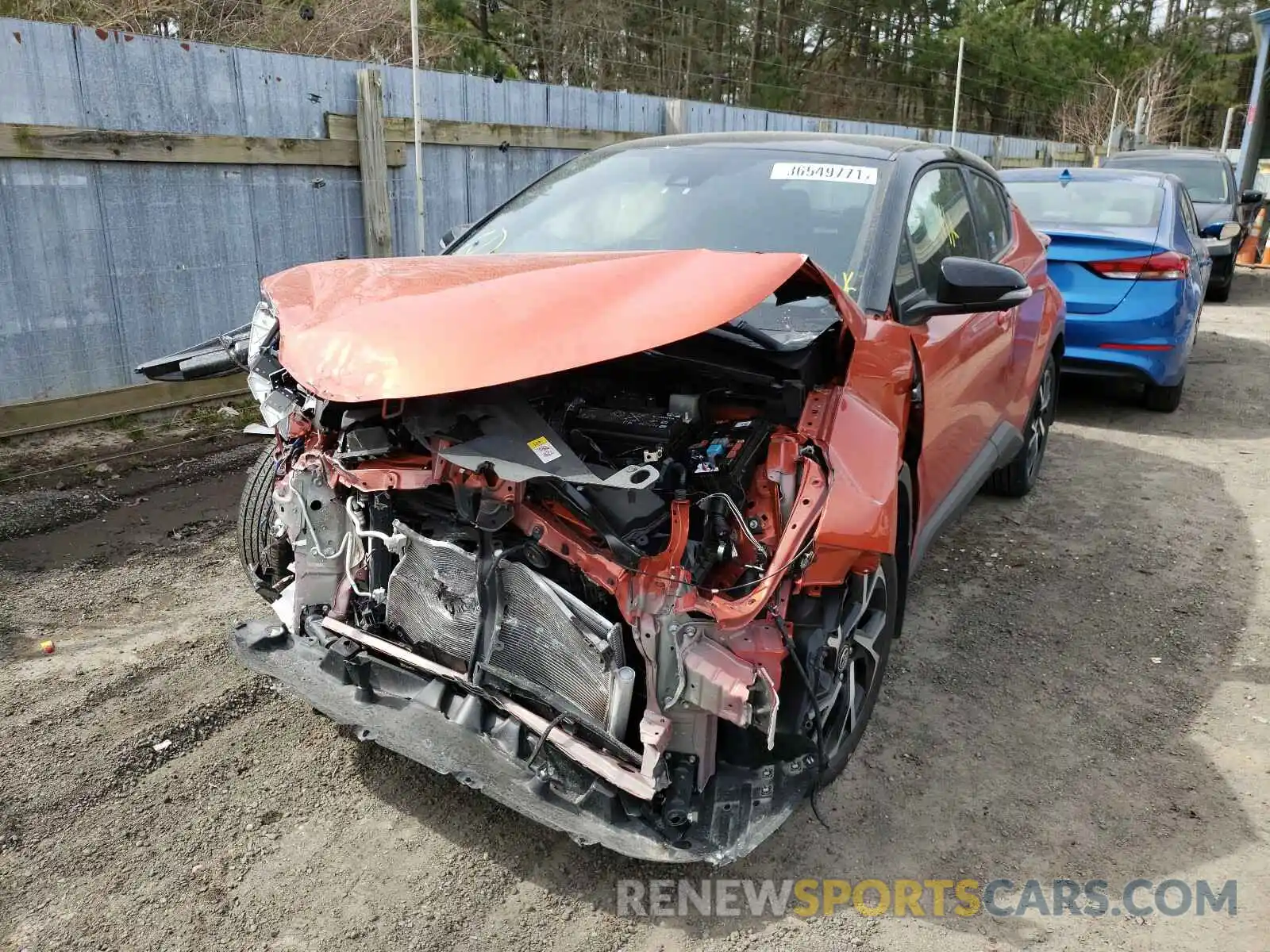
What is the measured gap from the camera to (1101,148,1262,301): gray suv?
11938mm

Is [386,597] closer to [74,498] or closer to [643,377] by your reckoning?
[643,377]

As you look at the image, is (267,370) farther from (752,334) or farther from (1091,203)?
(1091,203)

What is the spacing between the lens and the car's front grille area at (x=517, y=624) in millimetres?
2318

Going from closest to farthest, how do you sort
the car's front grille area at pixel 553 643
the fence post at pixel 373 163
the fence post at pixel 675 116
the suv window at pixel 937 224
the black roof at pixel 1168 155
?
the car's front grille area at pixel 553 643 → the suv window at pixel 937 224 → the fence post at pixel 373 163 → the fence post at pixel 675 116 → the black roof at pixel 1168 155

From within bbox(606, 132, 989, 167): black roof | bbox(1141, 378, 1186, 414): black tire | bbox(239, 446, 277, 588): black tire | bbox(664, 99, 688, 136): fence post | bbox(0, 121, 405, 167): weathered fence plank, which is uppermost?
bbox(664, 99, 688, 136): fence post

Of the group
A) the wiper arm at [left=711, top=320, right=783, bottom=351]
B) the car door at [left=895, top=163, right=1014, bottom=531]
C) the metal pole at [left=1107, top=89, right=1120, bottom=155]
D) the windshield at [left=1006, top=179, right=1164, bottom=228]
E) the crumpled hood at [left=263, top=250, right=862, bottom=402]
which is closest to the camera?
the crumpled hood at [left=263, top=250, right=862, bottom=402]

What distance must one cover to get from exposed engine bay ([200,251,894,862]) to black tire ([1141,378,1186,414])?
571cm

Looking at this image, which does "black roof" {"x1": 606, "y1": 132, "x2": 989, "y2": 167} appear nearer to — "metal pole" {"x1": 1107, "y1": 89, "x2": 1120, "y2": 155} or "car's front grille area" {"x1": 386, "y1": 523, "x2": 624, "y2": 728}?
"car's front grille area" {"x1": 386, "y1": 523, "x2": 624, "y2": 728}

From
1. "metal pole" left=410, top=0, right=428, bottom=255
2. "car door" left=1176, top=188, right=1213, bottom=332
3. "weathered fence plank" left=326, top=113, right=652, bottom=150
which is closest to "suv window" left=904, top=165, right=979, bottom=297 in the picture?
"car door" left=1176, top=188, right=1213, bottom=332

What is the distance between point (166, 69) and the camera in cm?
593

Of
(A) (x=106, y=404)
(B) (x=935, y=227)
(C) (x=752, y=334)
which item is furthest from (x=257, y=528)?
(A) (x=106, y=404)

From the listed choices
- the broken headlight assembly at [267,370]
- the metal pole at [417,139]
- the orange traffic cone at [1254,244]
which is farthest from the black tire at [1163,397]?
the orange traffic cone at [1254,244]

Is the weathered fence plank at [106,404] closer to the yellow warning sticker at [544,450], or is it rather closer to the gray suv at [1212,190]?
the yellow warning sticker at [544,450]

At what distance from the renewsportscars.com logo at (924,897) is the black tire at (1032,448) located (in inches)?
115
